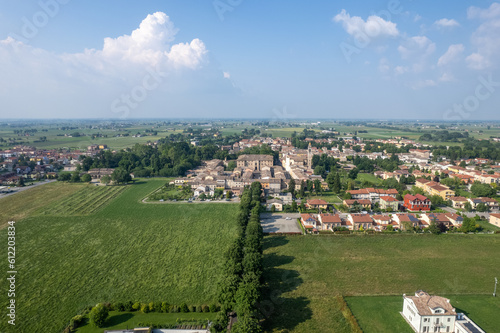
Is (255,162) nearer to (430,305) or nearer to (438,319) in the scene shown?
(430,305)

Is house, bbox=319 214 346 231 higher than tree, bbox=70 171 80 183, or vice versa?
tree, bbox=70 171 80 183

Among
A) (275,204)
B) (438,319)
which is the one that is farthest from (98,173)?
(438,319)

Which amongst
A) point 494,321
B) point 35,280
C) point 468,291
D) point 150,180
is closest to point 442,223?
point 468,291

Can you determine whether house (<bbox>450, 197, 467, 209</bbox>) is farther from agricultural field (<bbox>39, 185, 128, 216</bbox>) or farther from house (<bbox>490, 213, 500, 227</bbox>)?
agricultural field (<bbox>39, 185, 128, 216</bbox>)

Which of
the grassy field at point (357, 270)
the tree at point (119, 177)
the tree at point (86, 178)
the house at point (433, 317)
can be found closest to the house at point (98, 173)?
the tree at point (86, 178)

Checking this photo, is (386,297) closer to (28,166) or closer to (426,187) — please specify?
(426,187)

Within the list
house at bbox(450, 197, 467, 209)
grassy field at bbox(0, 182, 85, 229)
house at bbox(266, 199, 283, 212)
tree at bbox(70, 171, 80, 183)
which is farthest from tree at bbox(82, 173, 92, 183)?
house at bbox(450, 197, 467, 209)
